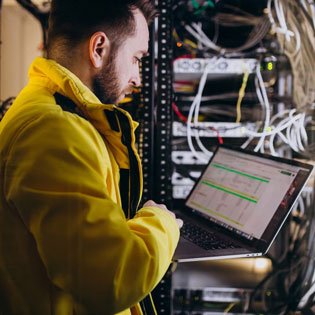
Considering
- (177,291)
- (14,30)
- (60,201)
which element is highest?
(14,30)

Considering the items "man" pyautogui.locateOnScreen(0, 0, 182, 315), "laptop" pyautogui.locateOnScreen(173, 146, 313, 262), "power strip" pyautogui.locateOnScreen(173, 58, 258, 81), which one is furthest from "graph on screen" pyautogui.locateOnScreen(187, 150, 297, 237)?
"man" pyautogui.locateOnScreen(0, 0, 182, 315)

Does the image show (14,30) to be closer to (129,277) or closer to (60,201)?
(60,201)

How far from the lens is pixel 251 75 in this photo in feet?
4.71

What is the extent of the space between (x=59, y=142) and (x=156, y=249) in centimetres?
27

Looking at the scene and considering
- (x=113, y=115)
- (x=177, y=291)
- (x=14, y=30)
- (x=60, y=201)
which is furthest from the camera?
(x=177, y=291)

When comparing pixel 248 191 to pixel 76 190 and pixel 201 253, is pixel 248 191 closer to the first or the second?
pixel 201 253

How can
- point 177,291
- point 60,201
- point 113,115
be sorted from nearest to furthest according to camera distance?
1. point 60,201
2. point 113,115
3. point 177,291

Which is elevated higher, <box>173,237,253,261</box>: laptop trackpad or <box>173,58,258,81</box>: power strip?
<box>173,58,258,81</box>: power strip

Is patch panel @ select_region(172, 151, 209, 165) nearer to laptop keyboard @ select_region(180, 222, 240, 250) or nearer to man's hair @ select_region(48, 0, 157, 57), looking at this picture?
laptop keyboard @ select_region(180, 222, 240, 250)

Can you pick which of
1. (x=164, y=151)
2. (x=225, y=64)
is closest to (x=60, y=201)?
(x=164, y=151)

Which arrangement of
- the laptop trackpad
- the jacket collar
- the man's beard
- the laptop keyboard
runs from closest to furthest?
the jacket collar → the man's beard → the laptop trackpad → the laptop keyboard

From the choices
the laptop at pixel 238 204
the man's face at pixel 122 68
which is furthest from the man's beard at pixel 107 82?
the laptop at pixel 238 204

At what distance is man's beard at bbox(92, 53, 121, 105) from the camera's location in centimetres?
85

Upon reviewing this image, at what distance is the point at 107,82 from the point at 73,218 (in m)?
0.40
